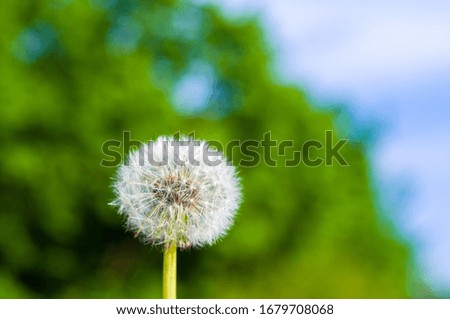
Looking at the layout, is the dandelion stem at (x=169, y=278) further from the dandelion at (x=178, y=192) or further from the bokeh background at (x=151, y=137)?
the bokeh background at (x=151, y=137)

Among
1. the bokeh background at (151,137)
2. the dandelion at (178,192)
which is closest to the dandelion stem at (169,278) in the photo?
the dandelion at (178,192)

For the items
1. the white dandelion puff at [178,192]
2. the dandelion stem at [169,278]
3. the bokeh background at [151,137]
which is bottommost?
the dandelion stem at [169,278]

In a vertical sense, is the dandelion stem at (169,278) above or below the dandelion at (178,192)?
below

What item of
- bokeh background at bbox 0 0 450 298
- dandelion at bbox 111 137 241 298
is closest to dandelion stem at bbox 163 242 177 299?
dandelion at bbox 111 137 241 298

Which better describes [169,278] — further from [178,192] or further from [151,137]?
[151,137]

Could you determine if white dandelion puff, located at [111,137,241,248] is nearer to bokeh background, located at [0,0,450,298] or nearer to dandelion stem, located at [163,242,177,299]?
dandelion stem, located at [163,242,177,299]

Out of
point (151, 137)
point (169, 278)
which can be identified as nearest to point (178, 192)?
point (169, 278)

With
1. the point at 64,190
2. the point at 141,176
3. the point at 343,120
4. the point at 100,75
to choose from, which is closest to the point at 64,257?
the point at 64,190

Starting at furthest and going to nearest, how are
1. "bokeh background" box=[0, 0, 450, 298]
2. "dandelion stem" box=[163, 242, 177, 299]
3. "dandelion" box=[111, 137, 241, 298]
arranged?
"bokeh background" box=[0, 0, 450, 298] → "dandelion" box=[111, 137, 241, 298] → "dandelion stem" box=[163, 242, 177, 299]

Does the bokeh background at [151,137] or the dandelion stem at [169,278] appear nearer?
the dandelion stem at [169,278]

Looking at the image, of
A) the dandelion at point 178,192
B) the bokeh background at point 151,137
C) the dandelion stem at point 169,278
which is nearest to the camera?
the dandelion stem at point 169,278
